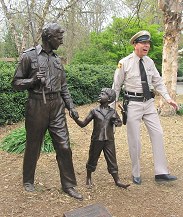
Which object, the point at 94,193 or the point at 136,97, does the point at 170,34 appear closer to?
the point at 136,97

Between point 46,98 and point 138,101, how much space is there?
1.51m

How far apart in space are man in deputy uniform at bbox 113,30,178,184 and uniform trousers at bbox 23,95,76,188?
44.0 inches

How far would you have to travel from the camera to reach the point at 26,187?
443cm

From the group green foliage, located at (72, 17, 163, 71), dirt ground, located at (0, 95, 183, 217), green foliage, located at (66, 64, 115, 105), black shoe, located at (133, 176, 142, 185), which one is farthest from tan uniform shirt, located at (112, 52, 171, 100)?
green foliage, located at (72, 17, 163, 71)

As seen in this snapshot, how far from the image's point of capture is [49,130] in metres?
4.18

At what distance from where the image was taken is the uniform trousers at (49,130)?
4055mm

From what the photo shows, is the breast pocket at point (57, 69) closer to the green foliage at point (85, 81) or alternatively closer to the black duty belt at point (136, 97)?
the black duty belt at point (136, 97)

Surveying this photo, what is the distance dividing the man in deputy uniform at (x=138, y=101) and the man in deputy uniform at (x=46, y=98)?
3.46 ft

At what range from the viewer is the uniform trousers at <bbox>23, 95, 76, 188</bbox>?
405 cm

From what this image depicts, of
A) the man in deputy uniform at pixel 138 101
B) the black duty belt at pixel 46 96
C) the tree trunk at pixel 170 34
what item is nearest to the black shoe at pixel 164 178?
the man in deputy uniform at pixel 138 101

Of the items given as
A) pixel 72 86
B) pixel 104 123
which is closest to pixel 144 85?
pixel 104 123

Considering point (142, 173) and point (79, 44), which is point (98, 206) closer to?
point (142, 173)

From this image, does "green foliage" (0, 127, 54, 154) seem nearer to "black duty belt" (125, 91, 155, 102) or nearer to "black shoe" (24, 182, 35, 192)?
"black shoe" (24, 182, 35, 192)

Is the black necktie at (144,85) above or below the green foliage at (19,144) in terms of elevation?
above
